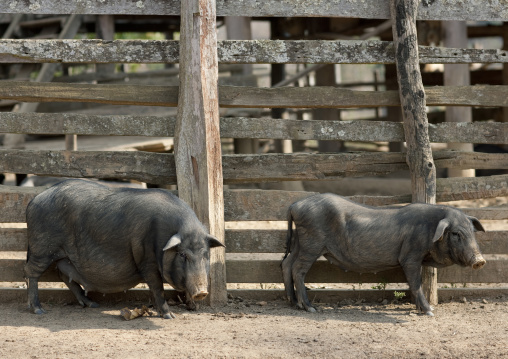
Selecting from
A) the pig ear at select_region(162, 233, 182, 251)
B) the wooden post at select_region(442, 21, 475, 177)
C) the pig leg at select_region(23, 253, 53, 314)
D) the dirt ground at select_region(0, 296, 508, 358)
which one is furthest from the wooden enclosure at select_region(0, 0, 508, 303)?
the wooden post at select_region(442, 21, 475, 177)

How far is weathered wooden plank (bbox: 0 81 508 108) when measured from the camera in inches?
215

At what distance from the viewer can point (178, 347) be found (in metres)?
4.35

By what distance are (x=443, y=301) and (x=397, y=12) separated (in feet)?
8.16

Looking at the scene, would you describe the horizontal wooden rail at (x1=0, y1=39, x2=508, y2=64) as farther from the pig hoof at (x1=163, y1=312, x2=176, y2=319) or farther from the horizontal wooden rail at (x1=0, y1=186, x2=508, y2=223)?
the pig hoof at (x1=163, y1=312, x2=176, y2=319)

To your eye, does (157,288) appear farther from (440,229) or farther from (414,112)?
(414,112)

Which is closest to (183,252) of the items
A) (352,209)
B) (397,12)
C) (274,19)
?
(352,209)

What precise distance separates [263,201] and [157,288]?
115 centimetres

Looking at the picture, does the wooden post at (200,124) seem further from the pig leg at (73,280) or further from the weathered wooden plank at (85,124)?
the pig leg at (73,280)

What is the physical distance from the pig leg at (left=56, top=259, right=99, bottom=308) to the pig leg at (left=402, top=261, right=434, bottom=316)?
2.53 metres

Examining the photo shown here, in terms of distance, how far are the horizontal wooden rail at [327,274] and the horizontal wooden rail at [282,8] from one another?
2091 millimetres

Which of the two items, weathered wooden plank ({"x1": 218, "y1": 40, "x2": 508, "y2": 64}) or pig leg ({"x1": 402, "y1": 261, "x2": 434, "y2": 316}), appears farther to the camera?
weathered wooden plank ({"x1": 218, "y1": 40, "x2": 508, "y2": 64})

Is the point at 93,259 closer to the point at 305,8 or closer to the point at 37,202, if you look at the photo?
the point at 37,202

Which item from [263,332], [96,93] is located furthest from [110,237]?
[263,332]

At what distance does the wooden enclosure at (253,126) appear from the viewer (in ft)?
17.6
